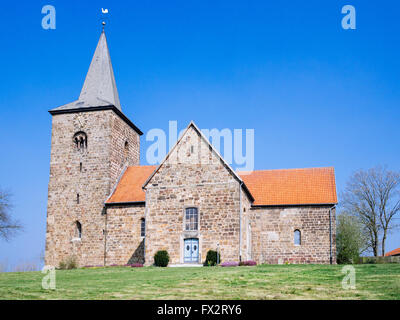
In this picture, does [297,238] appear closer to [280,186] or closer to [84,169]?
[280,186]

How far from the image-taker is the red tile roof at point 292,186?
35312mm

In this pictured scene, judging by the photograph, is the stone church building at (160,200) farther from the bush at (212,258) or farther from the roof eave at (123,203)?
the bush at (212,258)

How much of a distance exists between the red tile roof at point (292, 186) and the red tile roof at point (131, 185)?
328 inches

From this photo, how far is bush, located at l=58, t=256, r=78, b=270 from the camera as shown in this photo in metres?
35.0

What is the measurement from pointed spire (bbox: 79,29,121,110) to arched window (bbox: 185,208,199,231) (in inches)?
551

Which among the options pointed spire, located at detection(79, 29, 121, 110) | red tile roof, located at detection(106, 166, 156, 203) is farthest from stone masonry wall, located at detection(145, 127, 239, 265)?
pointed spire, located at detection(79, 29, 121, 110)

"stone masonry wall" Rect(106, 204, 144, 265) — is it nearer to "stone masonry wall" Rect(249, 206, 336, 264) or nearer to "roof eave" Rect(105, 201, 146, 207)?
"roof eave" Rect(105, 201, 146, 207)

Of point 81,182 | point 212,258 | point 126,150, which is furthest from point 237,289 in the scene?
point 126,150

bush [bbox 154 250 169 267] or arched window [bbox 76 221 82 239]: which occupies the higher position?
arched window [bbox 76 221 82 239]

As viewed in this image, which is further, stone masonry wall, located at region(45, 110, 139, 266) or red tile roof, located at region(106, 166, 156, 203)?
stone masonry wall, located at region(45, 110, 139, 266)

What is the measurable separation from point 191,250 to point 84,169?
43.5 ft

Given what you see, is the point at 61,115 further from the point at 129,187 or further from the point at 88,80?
the point at 129,187

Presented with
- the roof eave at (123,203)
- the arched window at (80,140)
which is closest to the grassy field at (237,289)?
the roof eave at (123,203)
